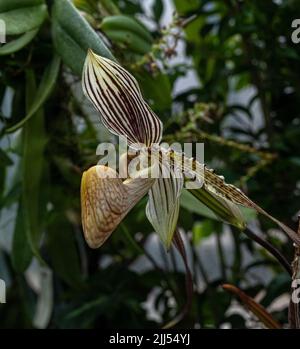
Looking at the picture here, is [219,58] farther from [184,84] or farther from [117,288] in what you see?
[184,84]

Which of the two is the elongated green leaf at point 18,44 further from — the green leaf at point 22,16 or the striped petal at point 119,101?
the striped petal at point 119,101

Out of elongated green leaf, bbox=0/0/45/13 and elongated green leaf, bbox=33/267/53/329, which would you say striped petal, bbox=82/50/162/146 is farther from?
elongated green leaf, bbox=33/267/53/329

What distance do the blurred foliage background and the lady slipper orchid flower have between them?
7cm

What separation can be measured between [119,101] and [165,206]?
10cm

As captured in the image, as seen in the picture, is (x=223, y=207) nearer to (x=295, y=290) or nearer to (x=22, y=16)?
(x=295, y=290)

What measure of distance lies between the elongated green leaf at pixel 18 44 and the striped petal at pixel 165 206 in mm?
216

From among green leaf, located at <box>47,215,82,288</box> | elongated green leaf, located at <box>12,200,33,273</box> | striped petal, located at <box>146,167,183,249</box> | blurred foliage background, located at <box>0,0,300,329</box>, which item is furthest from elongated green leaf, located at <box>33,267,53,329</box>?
striped petal, located at <box>146,167,183,249</box>

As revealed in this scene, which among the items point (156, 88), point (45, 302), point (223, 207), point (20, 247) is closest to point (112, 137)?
point (156, 88)

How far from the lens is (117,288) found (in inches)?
38.4

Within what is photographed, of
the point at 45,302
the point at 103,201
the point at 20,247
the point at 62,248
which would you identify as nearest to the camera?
the point at 103,201

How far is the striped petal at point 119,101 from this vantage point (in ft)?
1.58

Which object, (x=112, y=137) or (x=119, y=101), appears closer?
(x=119, y=101)

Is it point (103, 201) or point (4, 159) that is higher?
point (4, 159)

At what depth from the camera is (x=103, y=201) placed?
0.48 meters
